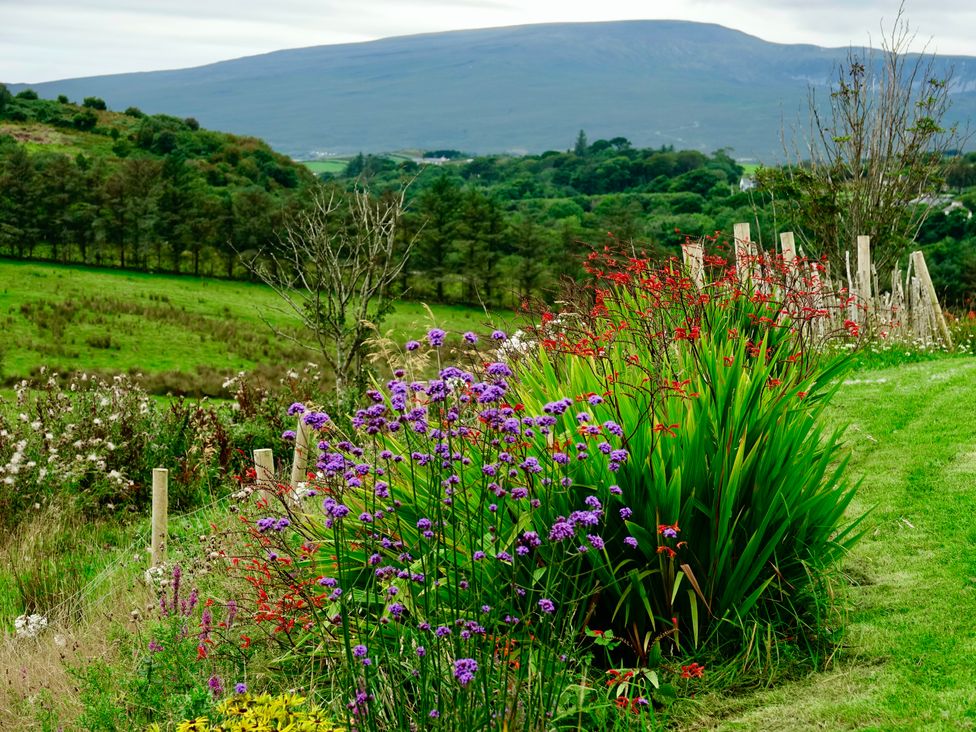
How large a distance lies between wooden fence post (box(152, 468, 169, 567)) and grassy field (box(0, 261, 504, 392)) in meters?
21.0

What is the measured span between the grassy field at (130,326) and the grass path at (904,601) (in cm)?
2145

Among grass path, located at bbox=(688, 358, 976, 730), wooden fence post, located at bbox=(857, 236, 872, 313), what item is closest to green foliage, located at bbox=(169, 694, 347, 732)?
grass path, located at bbox=(688, 358, 976, 730)

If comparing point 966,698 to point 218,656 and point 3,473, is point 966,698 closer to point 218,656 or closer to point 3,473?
point 218,656

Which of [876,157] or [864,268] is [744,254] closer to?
[864,268]

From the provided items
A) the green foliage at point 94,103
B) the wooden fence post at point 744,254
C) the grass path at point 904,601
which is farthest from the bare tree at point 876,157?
the green foliage at point 94,103

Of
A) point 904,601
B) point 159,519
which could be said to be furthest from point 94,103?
point 904,601

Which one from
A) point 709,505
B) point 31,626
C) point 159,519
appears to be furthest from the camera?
point 159,519

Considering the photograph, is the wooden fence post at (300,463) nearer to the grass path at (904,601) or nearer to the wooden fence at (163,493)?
the wooden fence at (163,493)

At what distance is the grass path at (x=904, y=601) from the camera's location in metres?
4.20

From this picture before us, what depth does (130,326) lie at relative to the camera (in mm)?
36875

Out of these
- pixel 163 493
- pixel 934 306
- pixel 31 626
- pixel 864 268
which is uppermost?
pixel 864 268

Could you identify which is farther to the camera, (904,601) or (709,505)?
(904,601)

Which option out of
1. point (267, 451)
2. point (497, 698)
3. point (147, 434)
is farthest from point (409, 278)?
point (497, 698)

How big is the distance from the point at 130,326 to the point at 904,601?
35.6m
